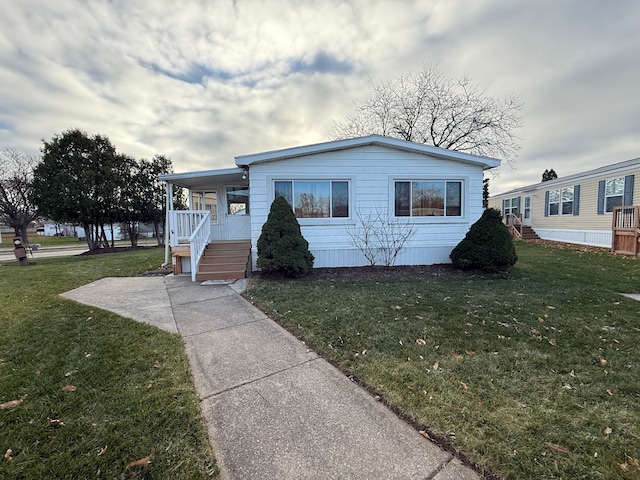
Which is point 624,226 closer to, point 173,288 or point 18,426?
point 173,288

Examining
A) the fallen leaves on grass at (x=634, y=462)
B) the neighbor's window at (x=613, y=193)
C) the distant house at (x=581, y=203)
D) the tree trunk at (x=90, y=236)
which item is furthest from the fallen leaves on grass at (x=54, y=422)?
the neighbor's window at (x=613, y=193)

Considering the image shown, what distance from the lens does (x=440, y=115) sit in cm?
1923

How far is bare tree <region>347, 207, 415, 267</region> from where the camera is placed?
832 cm

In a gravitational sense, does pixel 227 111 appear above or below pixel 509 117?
below

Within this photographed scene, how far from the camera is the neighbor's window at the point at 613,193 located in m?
12.7

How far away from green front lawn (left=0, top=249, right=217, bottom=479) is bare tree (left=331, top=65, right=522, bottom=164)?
19940 millimetres

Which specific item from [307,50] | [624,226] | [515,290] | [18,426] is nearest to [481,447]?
[18,426]

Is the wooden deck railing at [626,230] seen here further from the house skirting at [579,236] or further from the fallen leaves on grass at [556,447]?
the fallen leaves on grass at [556,447]

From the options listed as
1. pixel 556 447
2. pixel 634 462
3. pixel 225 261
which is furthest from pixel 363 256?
pixel 634 462

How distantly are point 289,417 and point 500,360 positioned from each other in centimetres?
237

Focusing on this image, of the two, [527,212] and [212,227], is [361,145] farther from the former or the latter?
[527,212]

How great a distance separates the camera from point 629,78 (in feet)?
32.7

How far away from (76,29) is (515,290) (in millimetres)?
11701

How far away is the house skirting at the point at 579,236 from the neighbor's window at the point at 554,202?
1125 mm
